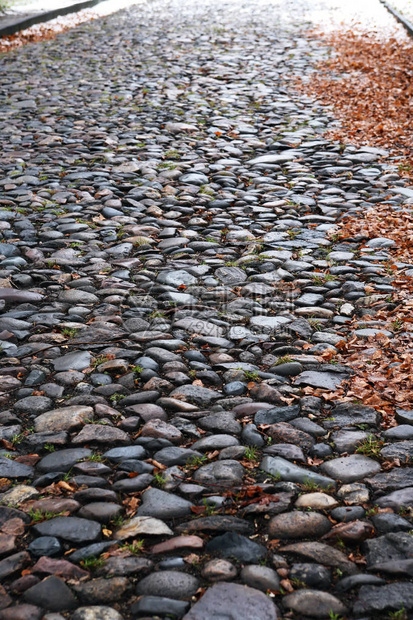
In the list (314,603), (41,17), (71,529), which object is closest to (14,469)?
(71,529)

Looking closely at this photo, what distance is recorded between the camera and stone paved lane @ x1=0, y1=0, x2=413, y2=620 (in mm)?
2105

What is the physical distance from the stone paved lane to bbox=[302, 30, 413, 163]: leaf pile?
681 mm

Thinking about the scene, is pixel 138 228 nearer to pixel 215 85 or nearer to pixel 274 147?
pixel 274 147

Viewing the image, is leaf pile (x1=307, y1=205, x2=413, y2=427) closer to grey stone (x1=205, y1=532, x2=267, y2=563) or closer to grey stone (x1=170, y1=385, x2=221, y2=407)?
grey stone (x1=170, y1=385, x2=221, y2=407)

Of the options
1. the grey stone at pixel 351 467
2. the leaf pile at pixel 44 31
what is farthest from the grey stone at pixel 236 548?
the leaf pile at pixel 44 31

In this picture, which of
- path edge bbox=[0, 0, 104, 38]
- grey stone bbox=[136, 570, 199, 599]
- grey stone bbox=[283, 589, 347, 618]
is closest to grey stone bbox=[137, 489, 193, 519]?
grey stone bbox=[136, 570, 199, 599]

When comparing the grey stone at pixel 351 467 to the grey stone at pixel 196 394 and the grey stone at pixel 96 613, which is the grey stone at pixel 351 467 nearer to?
the grey stone at pixel 196 394

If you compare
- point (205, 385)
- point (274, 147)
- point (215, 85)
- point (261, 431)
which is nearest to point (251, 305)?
point (205, 385)

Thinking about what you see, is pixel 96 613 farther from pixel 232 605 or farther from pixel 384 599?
pixel 384 599

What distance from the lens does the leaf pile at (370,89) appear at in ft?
25.5

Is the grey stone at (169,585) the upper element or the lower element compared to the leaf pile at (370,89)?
upper

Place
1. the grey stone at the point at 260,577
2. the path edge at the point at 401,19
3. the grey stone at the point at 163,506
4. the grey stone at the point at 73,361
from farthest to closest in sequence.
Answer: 1. the path edge at the point at 401,19
2. the grey stone at the point at 73,361
3. the grey stone at the point at 163,506
4. the grey stone at the point at 260,577

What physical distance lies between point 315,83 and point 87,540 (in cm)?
950

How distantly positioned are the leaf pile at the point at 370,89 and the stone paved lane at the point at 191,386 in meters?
0.68
